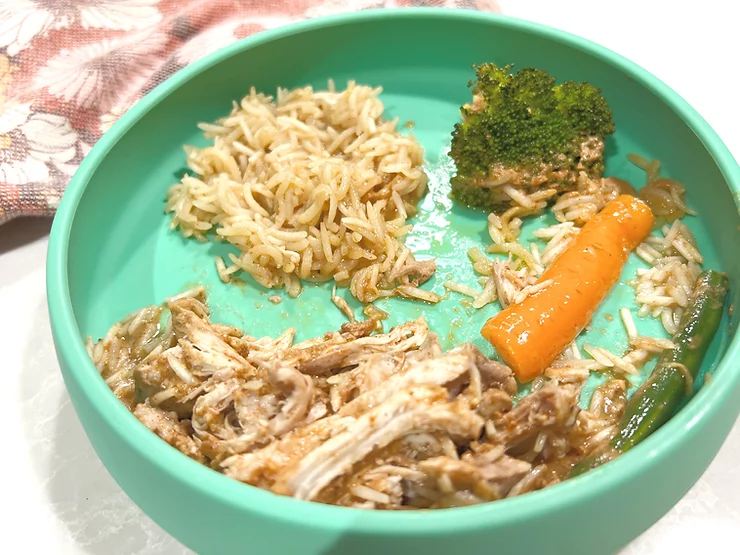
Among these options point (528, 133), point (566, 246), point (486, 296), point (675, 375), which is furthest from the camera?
A: point (528, 133)

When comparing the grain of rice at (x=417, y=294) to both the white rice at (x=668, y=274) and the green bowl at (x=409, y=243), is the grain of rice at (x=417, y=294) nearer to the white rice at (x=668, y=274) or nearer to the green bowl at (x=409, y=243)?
the green bowl at (x=409, y=243)

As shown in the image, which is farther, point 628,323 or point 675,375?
point 628,323

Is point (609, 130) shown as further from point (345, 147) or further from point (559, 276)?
point (345, 147)

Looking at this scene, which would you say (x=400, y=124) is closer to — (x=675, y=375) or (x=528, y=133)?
(x=528, y=133)

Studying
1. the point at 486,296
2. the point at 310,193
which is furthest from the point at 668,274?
the point at 310,193

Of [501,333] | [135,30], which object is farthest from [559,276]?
[135,30]
